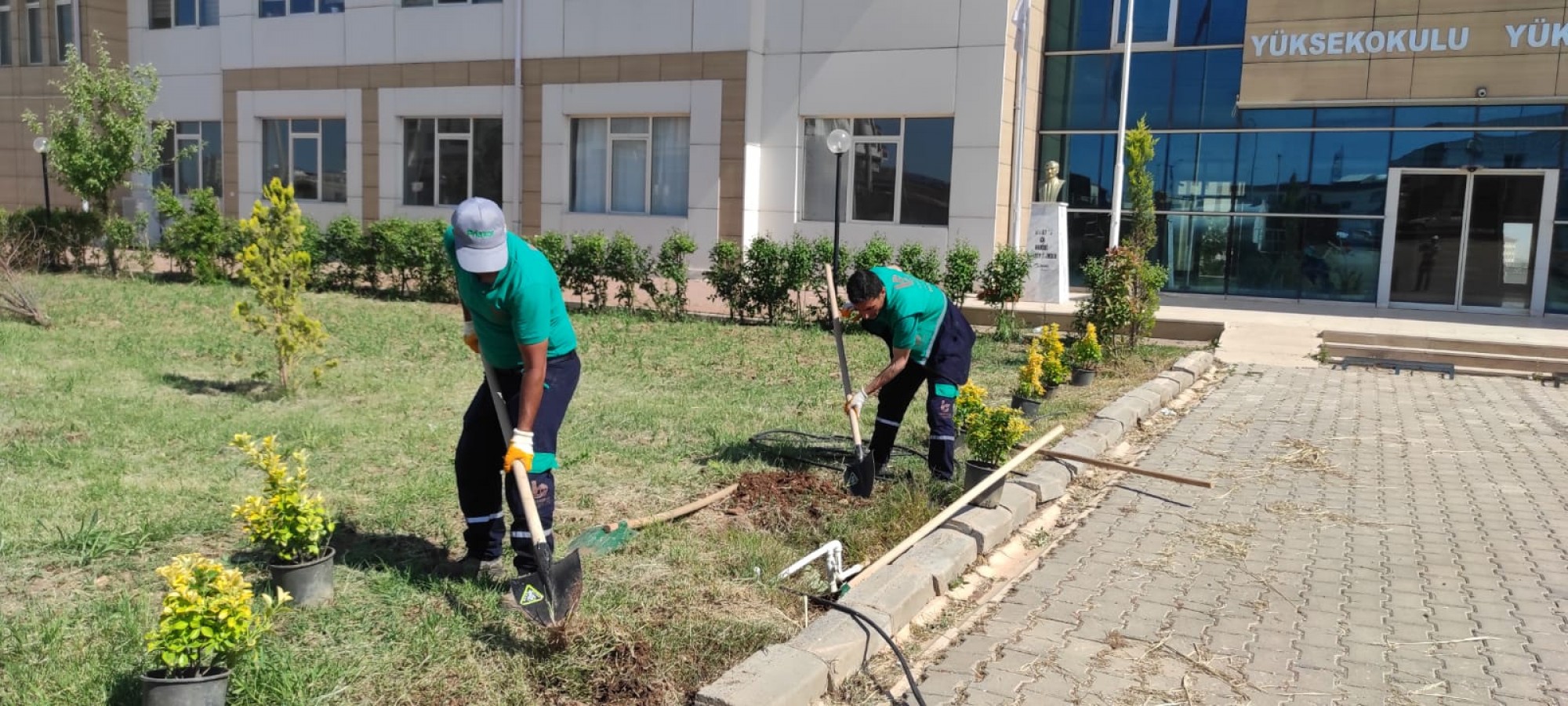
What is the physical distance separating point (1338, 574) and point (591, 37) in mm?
16091

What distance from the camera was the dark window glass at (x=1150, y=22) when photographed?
1792 cm

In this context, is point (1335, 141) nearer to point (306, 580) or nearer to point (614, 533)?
point (614, 533)

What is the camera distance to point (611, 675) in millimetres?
3586

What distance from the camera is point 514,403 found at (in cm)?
425

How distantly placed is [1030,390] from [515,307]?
5.46m

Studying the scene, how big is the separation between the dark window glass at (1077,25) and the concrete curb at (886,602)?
42.3ft

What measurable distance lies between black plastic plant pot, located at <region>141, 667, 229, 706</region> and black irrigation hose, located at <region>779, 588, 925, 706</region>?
2152mm

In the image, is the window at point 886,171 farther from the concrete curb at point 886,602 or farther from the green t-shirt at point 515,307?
the green t-shirt at point 515,307

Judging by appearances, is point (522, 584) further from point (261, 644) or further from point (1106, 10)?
point (1106, 10)

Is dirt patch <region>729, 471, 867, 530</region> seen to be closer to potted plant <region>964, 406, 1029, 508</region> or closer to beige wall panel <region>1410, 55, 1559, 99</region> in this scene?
potted plant <region>964, 406, 1029, 508</region>

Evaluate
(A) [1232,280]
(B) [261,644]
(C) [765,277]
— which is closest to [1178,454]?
(B) [261,644]

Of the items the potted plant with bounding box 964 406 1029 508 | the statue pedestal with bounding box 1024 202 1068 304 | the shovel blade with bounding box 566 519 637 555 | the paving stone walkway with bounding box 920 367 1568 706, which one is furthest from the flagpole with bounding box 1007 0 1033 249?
the shovel blade with bounding box 566 519 637 555

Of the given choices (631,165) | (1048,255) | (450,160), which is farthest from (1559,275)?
(450,160)

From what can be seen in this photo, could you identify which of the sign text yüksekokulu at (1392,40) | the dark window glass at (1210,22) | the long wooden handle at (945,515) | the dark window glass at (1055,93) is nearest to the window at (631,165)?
the dark window glass at (1055,93)
